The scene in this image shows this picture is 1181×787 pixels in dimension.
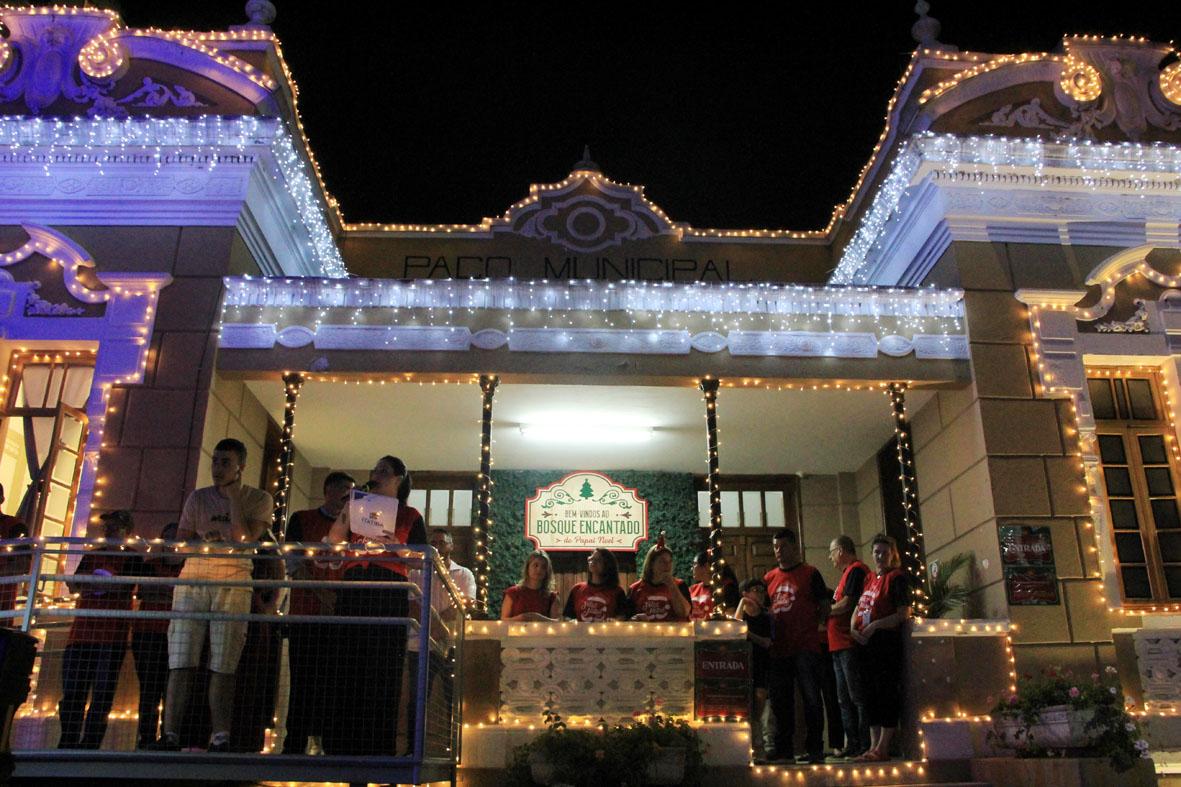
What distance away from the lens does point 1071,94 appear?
1081 centimetres

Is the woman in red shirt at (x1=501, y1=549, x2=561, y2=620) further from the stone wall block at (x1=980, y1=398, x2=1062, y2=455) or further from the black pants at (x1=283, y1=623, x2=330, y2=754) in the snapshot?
the stone wall block at (x1=980, y1=398, x2=1062, y2=455)

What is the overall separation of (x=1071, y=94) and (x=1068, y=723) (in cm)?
696

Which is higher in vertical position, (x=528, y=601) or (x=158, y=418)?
(x=158, y=418)

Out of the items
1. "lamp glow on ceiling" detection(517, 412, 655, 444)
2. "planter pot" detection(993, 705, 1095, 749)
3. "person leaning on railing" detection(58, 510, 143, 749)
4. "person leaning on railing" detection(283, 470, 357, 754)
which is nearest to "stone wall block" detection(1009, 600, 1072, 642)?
"planter pot" detection(993, 705, 1095, 749)

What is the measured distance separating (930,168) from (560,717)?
22.0ft

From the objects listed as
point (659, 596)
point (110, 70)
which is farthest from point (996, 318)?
point (110, 70)

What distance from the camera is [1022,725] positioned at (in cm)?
780

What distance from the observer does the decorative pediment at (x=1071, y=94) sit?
420 inches

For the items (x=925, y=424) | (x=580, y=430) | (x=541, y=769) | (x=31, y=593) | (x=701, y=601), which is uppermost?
(x=580, y=430)

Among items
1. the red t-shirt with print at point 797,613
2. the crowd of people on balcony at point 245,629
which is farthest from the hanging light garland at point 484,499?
the red t-shirt with print at point 797,613

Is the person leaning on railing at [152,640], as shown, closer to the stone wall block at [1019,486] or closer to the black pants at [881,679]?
the black pants at [881,679]

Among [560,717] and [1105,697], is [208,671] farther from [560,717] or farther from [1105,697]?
[1105,697]

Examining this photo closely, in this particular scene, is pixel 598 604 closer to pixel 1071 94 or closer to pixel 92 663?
pixel 92 663

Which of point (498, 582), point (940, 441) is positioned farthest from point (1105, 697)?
point (498, 582)
